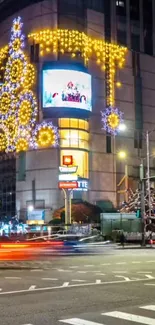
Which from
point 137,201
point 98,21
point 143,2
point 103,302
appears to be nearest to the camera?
point 103,302

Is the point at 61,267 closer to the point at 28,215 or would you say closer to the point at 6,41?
the point at 28,215

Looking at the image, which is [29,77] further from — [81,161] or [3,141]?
[81,161]

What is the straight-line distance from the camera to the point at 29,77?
6669 cm

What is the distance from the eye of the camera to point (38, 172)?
216 ft

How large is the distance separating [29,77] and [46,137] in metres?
8.61

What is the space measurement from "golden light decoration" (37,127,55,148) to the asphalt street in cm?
4448

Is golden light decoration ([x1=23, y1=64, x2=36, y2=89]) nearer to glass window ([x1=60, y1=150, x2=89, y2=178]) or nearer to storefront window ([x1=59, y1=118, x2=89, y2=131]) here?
storefront window ([x1=59, y1=118, x2=89, y2=131])

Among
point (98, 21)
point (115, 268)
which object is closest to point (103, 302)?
point (115, 268)

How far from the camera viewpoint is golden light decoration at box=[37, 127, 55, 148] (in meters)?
64.6

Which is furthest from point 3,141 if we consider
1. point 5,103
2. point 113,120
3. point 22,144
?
point 113,120

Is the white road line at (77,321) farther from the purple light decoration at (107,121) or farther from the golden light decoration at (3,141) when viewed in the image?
the purple light decoration at (107,121)

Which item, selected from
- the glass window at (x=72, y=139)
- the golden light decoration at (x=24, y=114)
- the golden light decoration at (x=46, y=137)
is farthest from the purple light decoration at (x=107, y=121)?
the golden light decoration at (x=24, y=114)

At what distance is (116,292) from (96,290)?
70cm

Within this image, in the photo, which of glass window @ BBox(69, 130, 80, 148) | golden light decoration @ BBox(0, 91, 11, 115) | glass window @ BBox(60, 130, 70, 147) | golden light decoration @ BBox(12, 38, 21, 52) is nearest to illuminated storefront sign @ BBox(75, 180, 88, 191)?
glass window @ BBox(69, 130, 80, 148)
